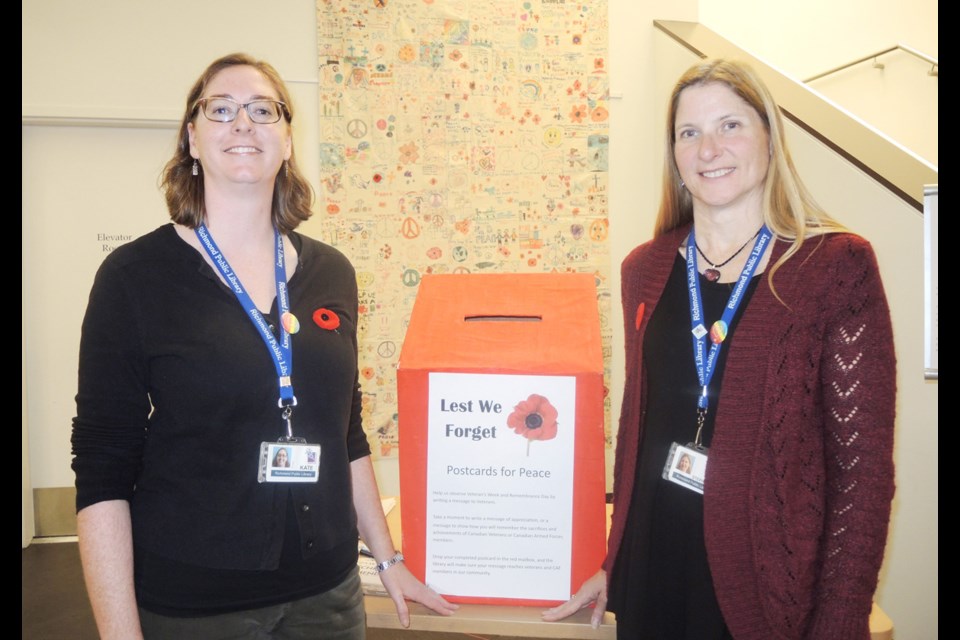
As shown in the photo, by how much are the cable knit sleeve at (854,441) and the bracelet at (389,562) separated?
698mm

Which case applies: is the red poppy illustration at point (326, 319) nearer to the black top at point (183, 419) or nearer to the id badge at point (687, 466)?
the black top at point (183, 419)

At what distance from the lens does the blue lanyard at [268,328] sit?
43.6 inches

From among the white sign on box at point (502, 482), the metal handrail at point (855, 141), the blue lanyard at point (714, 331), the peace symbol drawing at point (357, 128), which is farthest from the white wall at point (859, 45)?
the white sign on box at point (502, 482)

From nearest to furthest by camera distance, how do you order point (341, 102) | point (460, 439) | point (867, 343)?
point (867, 343) < point (460, 439) < point (341, 102)

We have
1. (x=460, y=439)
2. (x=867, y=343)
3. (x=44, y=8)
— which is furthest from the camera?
(x=44, y=8)

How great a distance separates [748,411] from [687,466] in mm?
133

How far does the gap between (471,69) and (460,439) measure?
10.3 ft

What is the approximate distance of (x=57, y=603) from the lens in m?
2.89

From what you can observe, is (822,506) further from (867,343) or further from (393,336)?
(393,336)

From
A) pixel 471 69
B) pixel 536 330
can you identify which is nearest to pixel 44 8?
pixel 471 69

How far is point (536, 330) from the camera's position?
1202 mm

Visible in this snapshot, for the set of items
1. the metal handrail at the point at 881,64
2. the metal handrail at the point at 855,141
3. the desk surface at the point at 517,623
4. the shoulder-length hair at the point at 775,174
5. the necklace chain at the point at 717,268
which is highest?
the metal handrail at the point at 881,64
